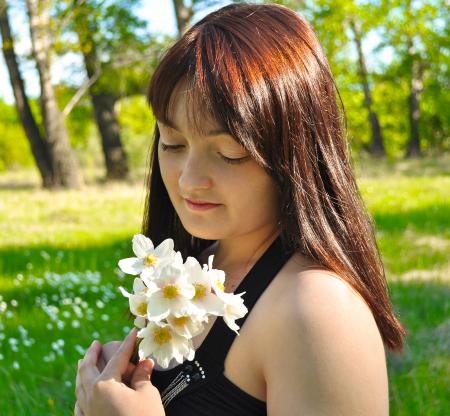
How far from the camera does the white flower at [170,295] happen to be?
136 cm

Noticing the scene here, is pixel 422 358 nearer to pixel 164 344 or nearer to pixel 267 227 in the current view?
pixel 267 227

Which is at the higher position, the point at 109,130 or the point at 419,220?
the point at 419,220

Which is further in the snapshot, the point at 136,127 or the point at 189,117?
the point at 136,127

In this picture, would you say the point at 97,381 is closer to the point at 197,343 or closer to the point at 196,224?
the point at 197,343

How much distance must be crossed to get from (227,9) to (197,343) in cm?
83

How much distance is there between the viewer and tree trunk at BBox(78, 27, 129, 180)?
59.9ft

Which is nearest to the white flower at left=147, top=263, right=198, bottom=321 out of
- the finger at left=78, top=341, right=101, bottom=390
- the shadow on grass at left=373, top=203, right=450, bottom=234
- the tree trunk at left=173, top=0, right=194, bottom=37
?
the finger at left=78, top=341, right=101, bottom=390

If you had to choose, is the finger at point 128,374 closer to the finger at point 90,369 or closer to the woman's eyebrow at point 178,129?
the finger at point 90,369

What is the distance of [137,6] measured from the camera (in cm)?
1800

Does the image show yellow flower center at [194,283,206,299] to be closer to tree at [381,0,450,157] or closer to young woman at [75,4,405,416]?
young woman at [75,4,405,416]

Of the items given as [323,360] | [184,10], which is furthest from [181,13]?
[323,360]

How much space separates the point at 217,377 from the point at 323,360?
280mm

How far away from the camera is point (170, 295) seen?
1373mm

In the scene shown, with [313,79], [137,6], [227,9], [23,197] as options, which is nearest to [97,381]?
[313,79]
